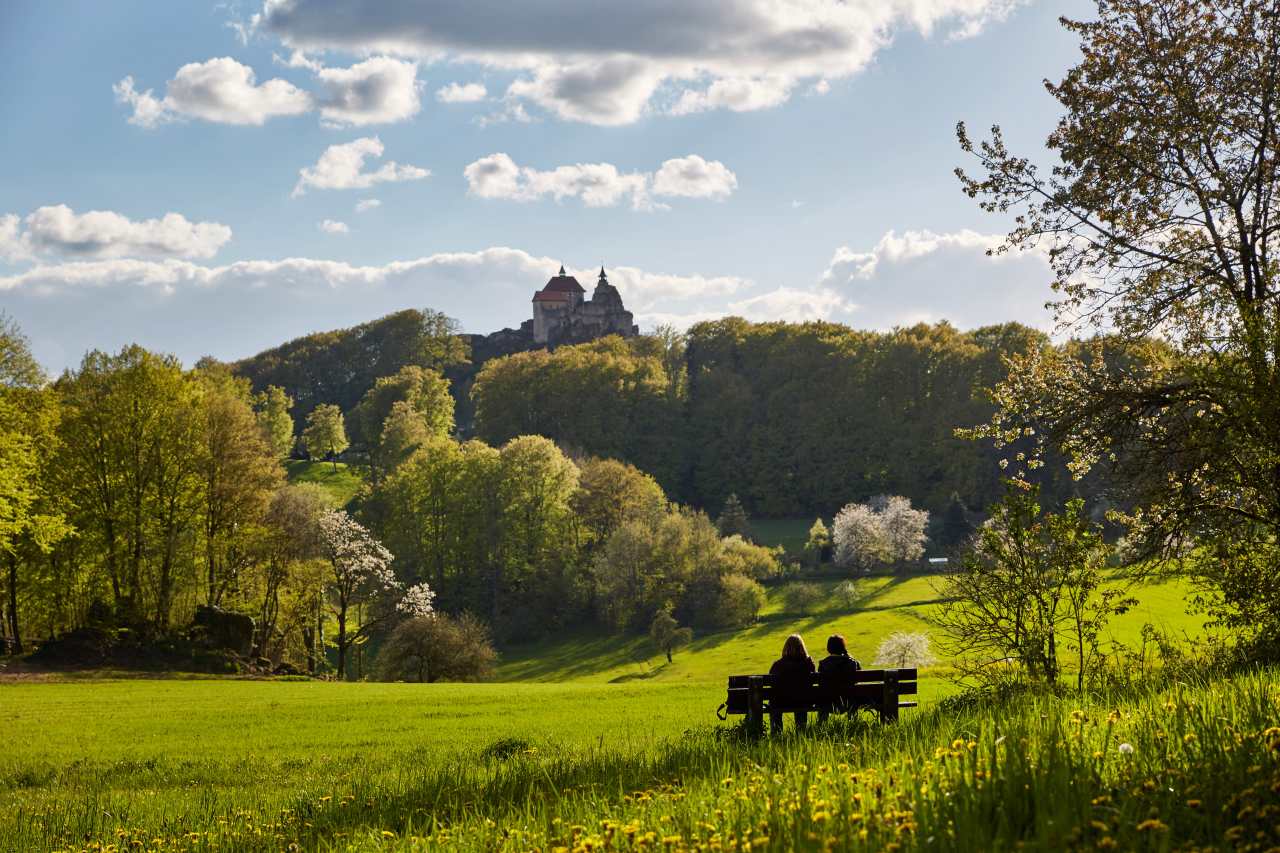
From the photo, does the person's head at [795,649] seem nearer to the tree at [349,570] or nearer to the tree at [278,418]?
the tree at [349,570]

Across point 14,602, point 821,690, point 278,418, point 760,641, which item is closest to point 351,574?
point 14,602

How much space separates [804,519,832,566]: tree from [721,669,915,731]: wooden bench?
74.7 m

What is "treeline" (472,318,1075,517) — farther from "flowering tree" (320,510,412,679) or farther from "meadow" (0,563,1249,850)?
"meadow" (0,563,1249,850)

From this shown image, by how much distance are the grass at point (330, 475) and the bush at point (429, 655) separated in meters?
58.0

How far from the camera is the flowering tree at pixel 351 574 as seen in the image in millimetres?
51250

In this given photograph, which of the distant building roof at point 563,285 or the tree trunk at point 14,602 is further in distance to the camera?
the distant building roof at point 563,285

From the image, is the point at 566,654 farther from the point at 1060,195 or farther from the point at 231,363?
the point at 231,363

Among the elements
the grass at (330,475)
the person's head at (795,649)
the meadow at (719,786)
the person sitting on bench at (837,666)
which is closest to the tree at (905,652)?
the meadow at (719,786)

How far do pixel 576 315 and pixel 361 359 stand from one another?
1766 inches

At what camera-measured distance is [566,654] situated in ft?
224

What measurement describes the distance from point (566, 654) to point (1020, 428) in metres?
54.1

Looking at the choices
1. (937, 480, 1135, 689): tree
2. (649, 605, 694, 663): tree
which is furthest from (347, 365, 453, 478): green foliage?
(937, 480, 1135, 689): tree

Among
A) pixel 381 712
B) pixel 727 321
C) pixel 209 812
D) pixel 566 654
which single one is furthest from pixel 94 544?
pixel 727 321

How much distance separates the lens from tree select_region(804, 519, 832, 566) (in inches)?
3408
